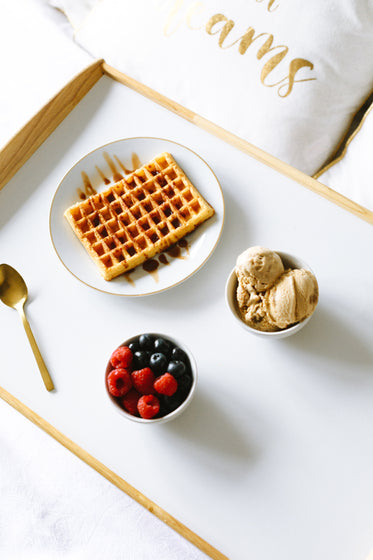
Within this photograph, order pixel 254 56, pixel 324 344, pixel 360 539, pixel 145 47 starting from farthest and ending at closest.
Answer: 1. pixel 145 47
2. pixel 254 56
3. pixel 324 344
4. pixel 360 539

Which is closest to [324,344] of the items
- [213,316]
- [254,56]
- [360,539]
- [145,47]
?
[213,316]

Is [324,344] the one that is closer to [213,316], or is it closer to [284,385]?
[284,385]

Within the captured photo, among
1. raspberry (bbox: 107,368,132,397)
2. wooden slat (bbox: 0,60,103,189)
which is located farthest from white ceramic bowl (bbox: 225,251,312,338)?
wooden slat (bbox: 0,60,103,189)

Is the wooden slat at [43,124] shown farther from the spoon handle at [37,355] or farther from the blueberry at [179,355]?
the blueberry at [179,355]

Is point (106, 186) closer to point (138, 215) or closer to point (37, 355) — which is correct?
point (138, 215)

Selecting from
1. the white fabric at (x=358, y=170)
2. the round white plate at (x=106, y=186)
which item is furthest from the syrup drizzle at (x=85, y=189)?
the white fabric at (x=358, y=170)

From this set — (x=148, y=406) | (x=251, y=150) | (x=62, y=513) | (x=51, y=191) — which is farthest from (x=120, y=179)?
Result: (x=62, y=513)

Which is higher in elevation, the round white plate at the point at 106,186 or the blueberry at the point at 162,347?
the round white plate at the point at 106,186
